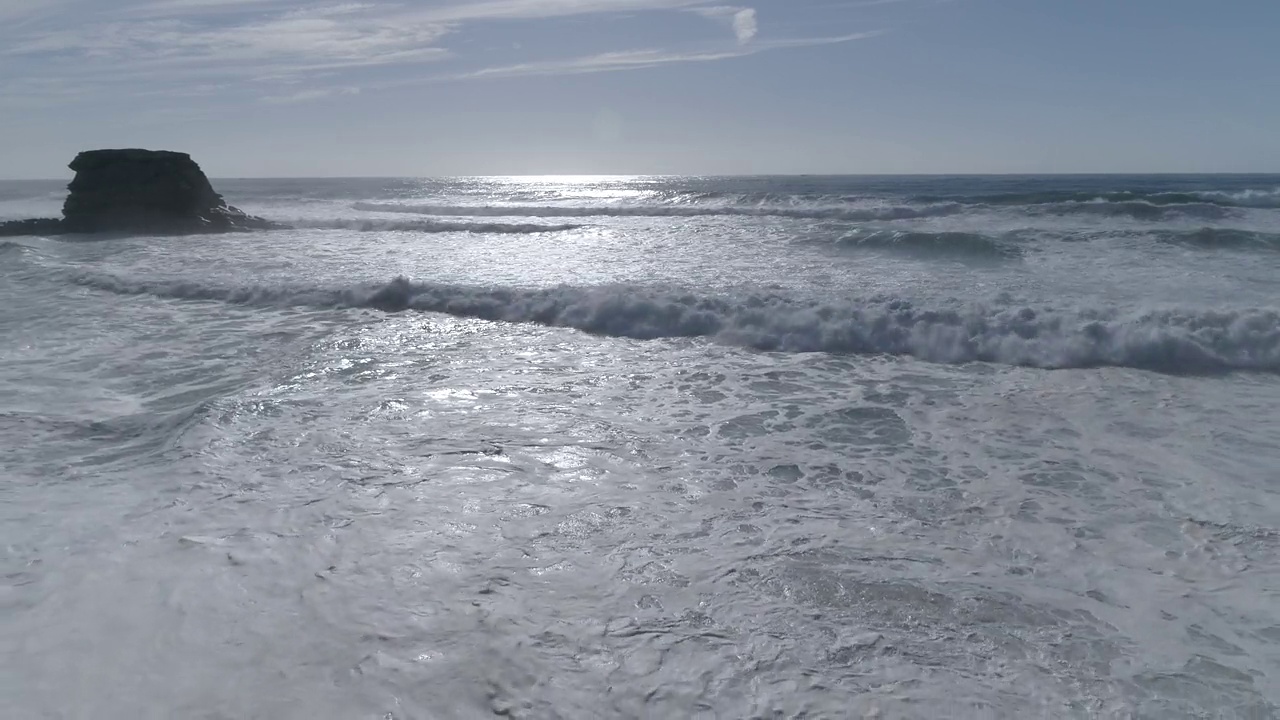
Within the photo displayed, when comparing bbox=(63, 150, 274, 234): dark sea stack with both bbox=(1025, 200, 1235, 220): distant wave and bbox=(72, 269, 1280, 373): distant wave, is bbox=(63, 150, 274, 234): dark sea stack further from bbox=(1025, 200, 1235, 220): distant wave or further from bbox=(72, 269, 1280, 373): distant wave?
bbox=(1025, 200, 1235, 220): distant wave

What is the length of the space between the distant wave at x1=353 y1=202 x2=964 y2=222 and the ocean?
13.0 meters

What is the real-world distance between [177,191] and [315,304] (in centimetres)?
1709

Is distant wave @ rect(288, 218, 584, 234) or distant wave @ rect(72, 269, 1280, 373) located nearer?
distant wave @ rect(72, 269, 1280, 373)

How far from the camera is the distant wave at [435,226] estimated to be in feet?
82.2

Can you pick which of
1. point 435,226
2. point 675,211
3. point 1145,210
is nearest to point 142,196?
point 435,226

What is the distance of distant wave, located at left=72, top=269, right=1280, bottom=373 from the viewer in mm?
9219

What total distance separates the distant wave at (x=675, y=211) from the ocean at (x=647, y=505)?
13008 mm

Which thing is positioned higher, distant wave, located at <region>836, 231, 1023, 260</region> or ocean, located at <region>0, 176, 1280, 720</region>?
distant wave, located at <region>836, 231, 1023, 260</region>

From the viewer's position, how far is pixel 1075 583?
4.56 metres

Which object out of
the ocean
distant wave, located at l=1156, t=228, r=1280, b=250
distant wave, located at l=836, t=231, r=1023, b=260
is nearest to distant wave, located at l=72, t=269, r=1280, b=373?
the ocean

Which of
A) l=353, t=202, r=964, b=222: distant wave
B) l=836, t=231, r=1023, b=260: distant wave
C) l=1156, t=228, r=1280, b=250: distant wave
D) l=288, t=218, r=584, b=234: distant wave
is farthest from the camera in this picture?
l=288, t=218, r=584, b=234: distant wave

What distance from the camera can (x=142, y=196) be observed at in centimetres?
2569

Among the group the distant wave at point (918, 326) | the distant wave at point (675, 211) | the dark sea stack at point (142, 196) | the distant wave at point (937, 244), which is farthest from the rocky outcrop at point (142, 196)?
the distant wave at point (937, 244)

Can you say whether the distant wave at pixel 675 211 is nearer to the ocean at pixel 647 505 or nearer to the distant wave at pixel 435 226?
the distant wave at pixel 435 226
